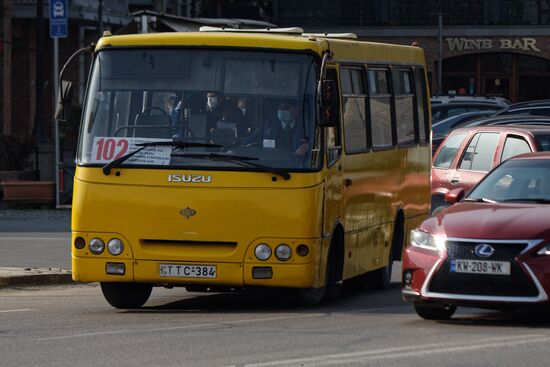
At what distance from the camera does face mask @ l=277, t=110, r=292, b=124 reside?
14.2 meters

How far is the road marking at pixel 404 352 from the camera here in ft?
33.9

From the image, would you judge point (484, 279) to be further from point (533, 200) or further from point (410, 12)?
point (410, 12)

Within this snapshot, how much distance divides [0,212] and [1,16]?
20279 millimetres

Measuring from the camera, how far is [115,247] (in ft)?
46.0

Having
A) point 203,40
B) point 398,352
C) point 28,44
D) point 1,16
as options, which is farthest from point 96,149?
point 28,44

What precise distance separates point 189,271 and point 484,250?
286 cm

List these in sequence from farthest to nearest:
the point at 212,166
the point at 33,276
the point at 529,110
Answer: the point at 529,110 → the point at 33,276 → the point at 212,166

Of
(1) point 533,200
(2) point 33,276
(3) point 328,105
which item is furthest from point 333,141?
→ (2) point 33,276

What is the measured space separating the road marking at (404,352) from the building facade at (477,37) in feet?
189

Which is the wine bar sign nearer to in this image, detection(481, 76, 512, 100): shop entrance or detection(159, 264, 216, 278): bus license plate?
detection(481, 76, 512, 100): shop entrance

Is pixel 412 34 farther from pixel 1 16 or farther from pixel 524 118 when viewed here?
pixel 524 118

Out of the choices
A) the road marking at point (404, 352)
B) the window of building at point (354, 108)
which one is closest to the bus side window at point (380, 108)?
the window of building at point (354, 108)

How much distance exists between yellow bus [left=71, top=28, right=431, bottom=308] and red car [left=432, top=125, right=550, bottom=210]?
536 cm

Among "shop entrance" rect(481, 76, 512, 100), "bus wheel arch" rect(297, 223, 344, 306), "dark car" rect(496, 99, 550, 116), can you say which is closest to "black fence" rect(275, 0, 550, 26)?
"shop entrance" rect(481, 76, 512, 100)
